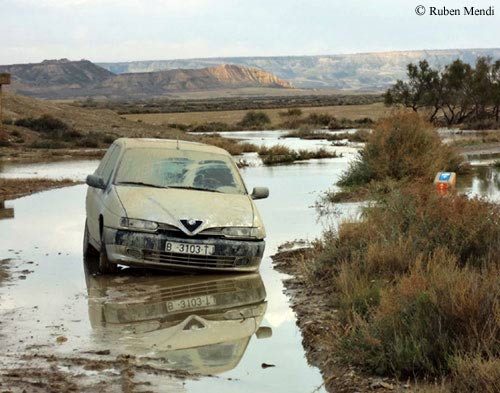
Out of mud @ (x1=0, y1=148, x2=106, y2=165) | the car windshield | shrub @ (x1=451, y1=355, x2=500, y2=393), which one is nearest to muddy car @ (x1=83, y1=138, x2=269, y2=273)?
the car windshield

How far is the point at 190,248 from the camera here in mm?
10703

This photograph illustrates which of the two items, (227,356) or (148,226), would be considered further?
(148,226)

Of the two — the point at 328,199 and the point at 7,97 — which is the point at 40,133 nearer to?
the point at 7,97

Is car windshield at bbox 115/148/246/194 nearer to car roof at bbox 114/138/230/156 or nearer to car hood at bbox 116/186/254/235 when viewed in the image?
car roof at bbox 114/138/230/156

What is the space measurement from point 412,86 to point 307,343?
61476mm

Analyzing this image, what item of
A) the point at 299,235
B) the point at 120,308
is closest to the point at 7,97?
the point at 299,235

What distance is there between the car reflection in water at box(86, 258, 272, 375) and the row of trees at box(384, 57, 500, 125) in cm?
5350

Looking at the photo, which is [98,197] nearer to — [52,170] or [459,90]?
[52,170]

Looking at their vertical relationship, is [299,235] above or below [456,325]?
below

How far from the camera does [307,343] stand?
806cm

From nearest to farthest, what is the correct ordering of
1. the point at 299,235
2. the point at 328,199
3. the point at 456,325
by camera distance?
1. the point at 456,325
2. the point at 299,235
3. the point at 328,199

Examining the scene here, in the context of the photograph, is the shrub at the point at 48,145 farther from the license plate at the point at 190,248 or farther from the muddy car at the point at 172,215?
the license plate at the point at 190,248

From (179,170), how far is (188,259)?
1.62 metres

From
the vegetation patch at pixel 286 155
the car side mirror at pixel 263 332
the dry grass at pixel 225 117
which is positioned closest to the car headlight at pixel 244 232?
the car side mirror at pixel 263 332
